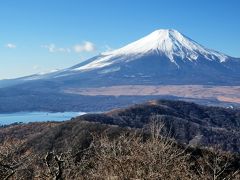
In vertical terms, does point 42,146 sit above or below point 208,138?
above

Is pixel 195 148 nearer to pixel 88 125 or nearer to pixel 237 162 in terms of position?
pixel 237 162

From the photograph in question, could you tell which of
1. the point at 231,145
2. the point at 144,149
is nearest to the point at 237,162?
the point at 144,149

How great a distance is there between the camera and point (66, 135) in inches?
1850

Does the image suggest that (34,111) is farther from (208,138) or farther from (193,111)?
(208,138)

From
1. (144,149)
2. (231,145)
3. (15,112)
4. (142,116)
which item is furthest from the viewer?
(15,112)

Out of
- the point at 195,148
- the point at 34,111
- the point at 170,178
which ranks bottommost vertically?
the point at 34,111

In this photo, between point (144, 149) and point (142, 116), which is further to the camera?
point (142, 116)

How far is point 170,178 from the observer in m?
17.4

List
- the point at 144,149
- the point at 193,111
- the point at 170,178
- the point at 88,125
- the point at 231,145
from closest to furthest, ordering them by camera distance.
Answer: the point at 170,178
the point at 144,149
the point at 88,125
the point at 231,145
the point at 193,111

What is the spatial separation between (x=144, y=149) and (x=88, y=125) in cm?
2951

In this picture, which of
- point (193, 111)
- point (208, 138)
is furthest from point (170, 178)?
point (193, 111)

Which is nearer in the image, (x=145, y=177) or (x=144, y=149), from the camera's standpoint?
(x=145, y=177)

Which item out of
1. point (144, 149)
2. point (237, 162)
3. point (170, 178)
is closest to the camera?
point (170, 178)

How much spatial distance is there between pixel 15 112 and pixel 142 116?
121 m
